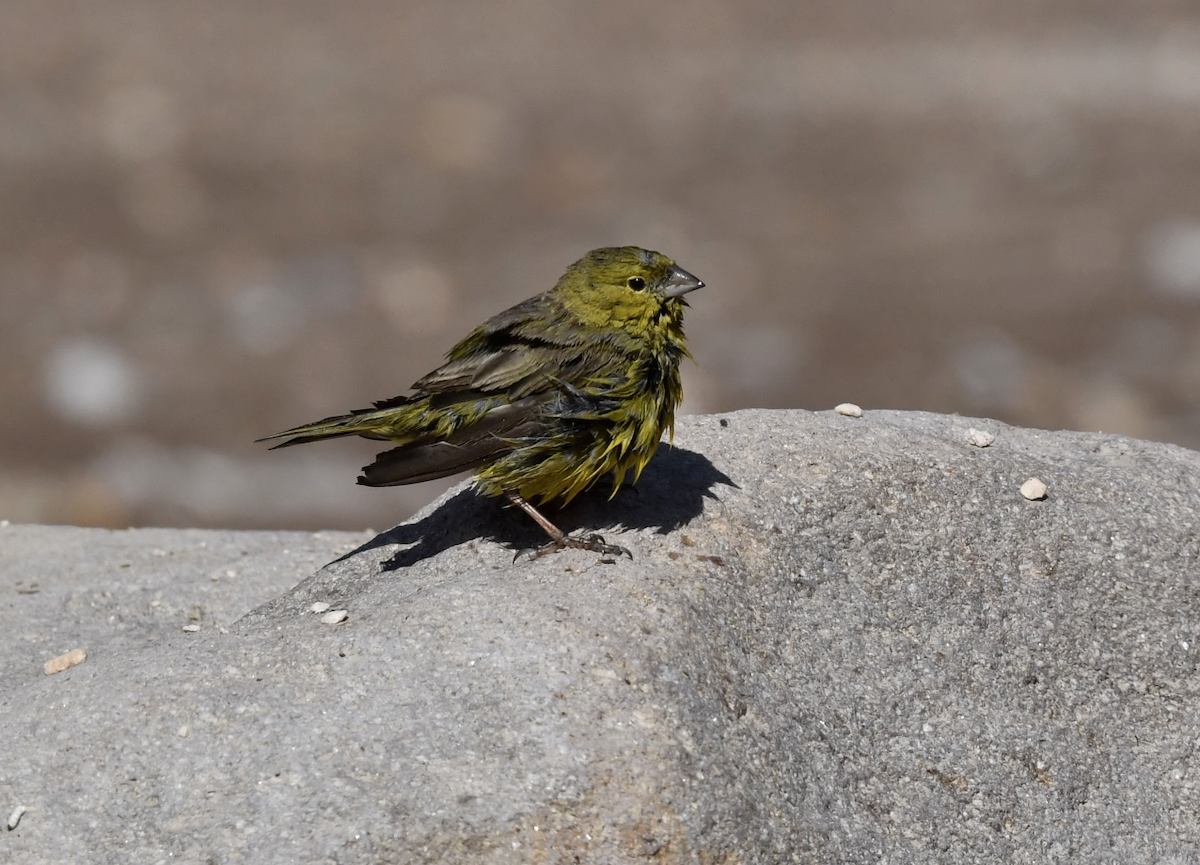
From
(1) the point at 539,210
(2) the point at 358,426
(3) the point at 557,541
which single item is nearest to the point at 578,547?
(3) the point at 557,541

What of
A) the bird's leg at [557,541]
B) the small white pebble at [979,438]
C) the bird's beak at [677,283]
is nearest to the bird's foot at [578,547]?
the bird's leg at [557,541]

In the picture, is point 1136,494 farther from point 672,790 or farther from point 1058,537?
point 672,790

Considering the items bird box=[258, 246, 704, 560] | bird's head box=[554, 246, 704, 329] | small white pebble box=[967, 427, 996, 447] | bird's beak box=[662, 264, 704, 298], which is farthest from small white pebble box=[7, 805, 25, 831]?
small white pebble box=[967, 427, 996, 447]

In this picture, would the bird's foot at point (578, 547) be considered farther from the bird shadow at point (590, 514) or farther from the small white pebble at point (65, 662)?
the small white pebble at point (65, 662)

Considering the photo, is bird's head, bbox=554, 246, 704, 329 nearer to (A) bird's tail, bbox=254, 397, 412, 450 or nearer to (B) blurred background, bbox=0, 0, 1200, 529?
(A) bird's tail, bbox=254, 397, 412, 450

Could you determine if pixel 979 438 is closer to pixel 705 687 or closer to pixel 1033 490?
pixel 1033 490

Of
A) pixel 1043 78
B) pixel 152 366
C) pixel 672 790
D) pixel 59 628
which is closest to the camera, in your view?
pixel 672 790

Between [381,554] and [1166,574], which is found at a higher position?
[1166,574]

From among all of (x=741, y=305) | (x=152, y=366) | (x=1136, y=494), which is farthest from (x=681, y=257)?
(x=1136, y=494)
